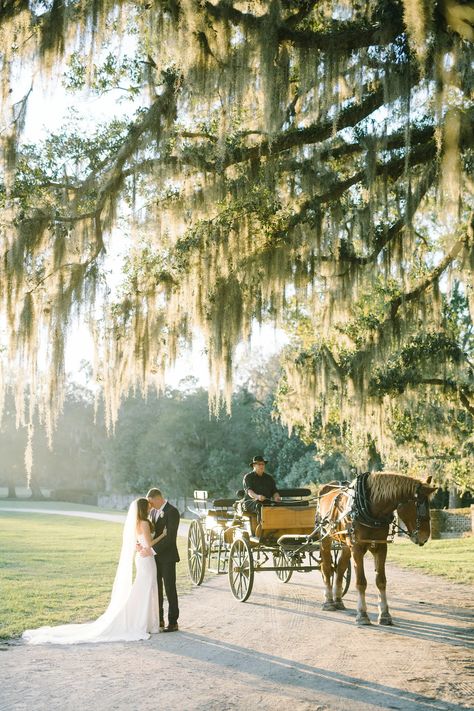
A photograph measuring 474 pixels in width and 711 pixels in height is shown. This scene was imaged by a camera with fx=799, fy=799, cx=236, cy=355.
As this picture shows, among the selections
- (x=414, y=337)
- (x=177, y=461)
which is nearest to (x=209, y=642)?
(x=414, y=337)

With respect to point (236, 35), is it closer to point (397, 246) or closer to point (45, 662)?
point (397, 246)

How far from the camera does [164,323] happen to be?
1193cm

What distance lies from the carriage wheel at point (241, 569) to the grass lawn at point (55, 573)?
1559 millimetres

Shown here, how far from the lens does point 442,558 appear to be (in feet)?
62.4

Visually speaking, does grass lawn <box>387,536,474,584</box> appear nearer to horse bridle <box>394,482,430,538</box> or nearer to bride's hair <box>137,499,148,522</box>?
horse bridle <box>394,482,430,538</box>

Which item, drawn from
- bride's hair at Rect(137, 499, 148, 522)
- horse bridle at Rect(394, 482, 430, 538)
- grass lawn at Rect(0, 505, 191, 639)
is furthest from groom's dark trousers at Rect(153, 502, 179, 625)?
horse bridle at Rect(394, 482, 430, 538)

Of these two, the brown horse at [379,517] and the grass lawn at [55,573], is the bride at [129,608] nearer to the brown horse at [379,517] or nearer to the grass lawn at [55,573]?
the grass lawn at [55,573]

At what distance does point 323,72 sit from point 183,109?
72.4 inches

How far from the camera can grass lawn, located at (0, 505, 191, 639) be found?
10328 mm

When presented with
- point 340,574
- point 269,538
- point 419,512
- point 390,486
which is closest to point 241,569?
point 269,538

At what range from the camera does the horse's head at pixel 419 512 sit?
8914mm

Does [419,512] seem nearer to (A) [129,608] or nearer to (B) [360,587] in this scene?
(B) [360,587]

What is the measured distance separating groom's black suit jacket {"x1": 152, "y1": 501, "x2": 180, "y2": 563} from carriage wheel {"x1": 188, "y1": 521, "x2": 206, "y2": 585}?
124 inches

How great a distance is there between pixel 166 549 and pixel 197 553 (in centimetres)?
405
